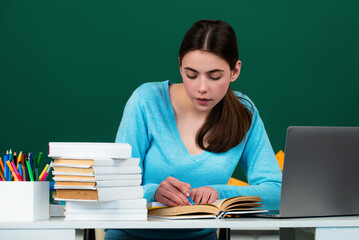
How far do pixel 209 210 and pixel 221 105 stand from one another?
73 centimetres

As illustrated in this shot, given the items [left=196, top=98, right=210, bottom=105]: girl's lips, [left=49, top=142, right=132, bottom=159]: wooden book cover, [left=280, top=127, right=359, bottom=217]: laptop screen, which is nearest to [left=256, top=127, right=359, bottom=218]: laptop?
[left=280, top=127, right=359, bottom=217]: laptop screen

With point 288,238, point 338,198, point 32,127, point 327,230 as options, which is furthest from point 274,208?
point 32,127

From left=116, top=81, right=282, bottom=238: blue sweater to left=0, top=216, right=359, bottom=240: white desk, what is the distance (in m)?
0.56

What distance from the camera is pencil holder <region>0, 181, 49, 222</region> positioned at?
1157 mm

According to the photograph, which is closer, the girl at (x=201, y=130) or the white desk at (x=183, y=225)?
the white desk at (x=183, y=225)

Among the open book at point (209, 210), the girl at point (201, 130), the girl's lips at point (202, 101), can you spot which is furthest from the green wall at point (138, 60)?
the open book at point (209, 210)

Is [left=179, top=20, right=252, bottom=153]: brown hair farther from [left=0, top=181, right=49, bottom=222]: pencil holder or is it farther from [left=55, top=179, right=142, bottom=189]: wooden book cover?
[left=0, top=181, right=49, bottom=222]: pencil holder

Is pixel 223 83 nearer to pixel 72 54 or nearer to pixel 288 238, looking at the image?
pixel 288 238

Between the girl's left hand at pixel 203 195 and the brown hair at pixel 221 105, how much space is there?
35 centimetres

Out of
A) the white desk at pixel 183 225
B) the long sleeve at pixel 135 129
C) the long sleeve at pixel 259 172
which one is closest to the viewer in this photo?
the white desk at pixel 183 225

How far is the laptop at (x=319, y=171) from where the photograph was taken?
4.00 ft

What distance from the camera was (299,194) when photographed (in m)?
1.24

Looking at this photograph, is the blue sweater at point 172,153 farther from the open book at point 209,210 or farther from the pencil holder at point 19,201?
the pencil holder at point 19,201

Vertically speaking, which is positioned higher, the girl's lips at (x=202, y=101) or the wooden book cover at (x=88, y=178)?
the girl's lips at (x=202, y=101)
